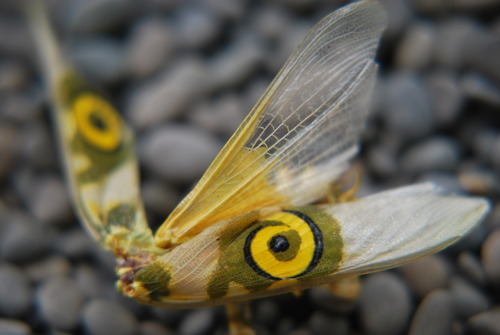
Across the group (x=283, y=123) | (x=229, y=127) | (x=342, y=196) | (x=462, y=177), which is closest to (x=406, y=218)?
(x=342, y=196)

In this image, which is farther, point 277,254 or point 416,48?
point 416,48

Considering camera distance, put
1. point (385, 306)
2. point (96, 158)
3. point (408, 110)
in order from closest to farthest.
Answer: point (385, 306) < point (96, 158) < point (408, 110)

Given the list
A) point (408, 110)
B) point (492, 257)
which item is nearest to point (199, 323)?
point (492, 257)

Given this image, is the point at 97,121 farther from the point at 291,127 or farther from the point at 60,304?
the point at 291,127

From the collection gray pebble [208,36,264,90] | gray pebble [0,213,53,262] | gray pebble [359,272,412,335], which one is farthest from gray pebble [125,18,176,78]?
gray pebble [359,272,412,335]

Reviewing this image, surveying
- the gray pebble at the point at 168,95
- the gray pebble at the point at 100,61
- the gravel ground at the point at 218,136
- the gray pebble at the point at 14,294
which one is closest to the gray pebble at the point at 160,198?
the gravel ground at the point at 218,136

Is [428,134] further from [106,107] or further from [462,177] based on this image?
[106,107]
